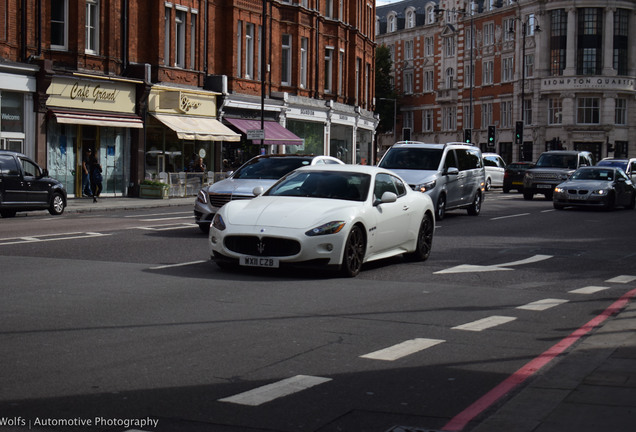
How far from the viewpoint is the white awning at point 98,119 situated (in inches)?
1422

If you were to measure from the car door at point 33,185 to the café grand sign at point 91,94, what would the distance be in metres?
7.89

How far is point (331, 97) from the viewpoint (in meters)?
59.8

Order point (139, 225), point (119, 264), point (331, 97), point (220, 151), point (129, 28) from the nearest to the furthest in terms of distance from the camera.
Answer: point (119, 264) < point (139, 225) < point (129, 28) < point (220, 151) < point (331, 97)

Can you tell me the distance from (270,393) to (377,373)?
42.0 inches

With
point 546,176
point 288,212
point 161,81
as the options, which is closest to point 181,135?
point 161,81

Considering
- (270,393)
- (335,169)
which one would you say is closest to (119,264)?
(335,169)

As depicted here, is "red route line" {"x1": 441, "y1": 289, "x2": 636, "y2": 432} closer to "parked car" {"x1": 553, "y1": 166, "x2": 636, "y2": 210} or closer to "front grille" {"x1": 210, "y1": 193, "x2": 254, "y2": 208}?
"front grille" {"x1": 210, "y1": 193, "x2": 254, "y2": 208}

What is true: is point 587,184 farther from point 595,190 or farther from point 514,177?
point 514,177

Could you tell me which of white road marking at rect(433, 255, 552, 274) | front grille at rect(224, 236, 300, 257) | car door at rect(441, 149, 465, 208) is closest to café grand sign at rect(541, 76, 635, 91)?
car door at rect(441, 149, 465, 208)

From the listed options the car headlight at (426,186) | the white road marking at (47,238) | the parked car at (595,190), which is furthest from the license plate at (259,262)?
the parked car at (595,190)

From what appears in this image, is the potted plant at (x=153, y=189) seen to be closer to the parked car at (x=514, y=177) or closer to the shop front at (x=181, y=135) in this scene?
the shop front at (x=181, y=135)

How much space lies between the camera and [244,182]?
20.3 metres

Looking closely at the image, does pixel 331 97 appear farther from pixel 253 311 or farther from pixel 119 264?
pixel 253 311

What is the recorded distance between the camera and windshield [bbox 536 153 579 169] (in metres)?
42.3
